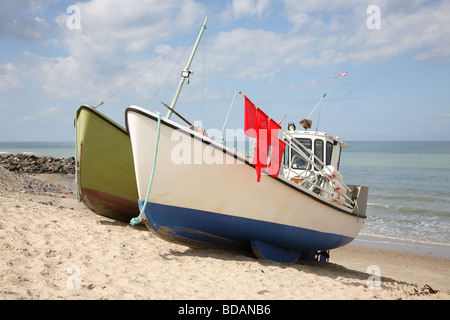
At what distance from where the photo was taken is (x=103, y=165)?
8359mm

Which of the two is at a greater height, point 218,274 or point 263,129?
point 263,129

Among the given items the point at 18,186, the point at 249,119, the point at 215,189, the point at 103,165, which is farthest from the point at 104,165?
the point at 18,186

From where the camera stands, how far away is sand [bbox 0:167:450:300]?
14.0 ft

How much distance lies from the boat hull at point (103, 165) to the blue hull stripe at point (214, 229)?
2875mm

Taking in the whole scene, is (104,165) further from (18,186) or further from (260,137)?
(18,186)

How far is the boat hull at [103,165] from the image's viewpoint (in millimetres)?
8078

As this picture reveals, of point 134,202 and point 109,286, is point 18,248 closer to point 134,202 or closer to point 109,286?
point 109,286

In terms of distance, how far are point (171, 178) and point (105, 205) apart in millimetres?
3838

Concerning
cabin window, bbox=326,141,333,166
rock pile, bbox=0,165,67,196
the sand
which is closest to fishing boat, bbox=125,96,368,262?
the sand

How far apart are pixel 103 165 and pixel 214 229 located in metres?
3.70

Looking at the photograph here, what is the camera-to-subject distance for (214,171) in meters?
5.52

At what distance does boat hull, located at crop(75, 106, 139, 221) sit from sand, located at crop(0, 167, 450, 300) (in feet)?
2.91

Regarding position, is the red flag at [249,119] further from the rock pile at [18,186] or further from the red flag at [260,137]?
the rock pile at [18,186]
